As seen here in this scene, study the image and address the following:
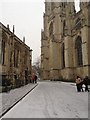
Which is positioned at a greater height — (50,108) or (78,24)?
(78,24)

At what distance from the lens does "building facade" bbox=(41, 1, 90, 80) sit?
36.3 meters

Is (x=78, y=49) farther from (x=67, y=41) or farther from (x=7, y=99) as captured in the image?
(x=7, y=99)

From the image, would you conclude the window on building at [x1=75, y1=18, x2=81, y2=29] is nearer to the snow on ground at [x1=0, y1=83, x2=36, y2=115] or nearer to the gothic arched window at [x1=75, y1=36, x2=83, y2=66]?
the gothic arched window at [x1=75, y1=36, x2=83, y2=66]

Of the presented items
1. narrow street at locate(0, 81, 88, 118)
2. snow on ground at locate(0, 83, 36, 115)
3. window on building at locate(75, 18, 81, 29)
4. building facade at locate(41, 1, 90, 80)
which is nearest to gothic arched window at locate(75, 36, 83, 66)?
building facade at locate(41, 1, 90, 80)

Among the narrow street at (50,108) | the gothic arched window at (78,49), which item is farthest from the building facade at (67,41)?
the narrow street at (50,108)

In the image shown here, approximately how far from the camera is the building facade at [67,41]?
119ft

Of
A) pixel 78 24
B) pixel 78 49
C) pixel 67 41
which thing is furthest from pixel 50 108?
pixel 78 24

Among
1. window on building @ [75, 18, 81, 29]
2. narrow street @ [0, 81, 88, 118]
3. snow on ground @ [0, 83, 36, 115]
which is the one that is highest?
window on building @ [75, 18, 81, 29]

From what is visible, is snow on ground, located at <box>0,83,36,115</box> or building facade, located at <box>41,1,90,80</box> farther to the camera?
building facade, located at <box>41,1,90,80</box>

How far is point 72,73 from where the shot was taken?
4184cm

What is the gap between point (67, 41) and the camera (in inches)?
1699

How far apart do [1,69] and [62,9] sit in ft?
125

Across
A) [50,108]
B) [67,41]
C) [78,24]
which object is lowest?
[50,108]

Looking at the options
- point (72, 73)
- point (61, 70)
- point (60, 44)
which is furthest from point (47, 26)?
point (72, 73)
